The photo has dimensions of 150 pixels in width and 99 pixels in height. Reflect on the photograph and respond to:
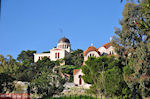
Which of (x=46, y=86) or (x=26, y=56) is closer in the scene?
(x=46, y=86)

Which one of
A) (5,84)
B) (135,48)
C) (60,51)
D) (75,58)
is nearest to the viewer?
(5,84)

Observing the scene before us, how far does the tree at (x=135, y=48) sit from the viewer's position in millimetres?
19375

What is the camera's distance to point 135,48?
21.7 m

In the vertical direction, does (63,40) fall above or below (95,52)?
above

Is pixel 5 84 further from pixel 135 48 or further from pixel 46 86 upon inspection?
pixel 135 48

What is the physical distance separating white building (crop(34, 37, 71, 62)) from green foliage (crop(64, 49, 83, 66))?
2893mm

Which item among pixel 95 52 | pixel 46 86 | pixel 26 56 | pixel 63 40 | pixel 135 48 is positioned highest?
pixel 63 40

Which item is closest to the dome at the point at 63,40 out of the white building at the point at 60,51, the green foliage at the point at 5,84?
the white building at the point at 60,51

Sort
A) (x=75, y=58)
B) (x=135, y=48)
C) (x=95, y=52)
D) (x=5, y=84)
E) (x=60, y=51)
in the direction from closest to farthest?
(x=5, y=84) < (x=135, y=48) < (x=95, y=52) < (x=75, y=58) < (x=60, y=51)

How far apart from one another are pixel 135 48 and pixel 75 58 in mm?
43799

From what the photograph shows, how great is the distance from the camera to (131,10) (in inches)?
867

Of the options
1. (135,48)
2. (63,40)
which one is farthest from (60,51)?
(135,48)

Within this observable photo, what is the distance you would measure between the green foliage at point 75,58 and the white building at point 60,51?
289 centimetres

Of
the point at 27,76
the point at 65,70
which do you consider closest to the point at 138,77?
the point at 27,76
